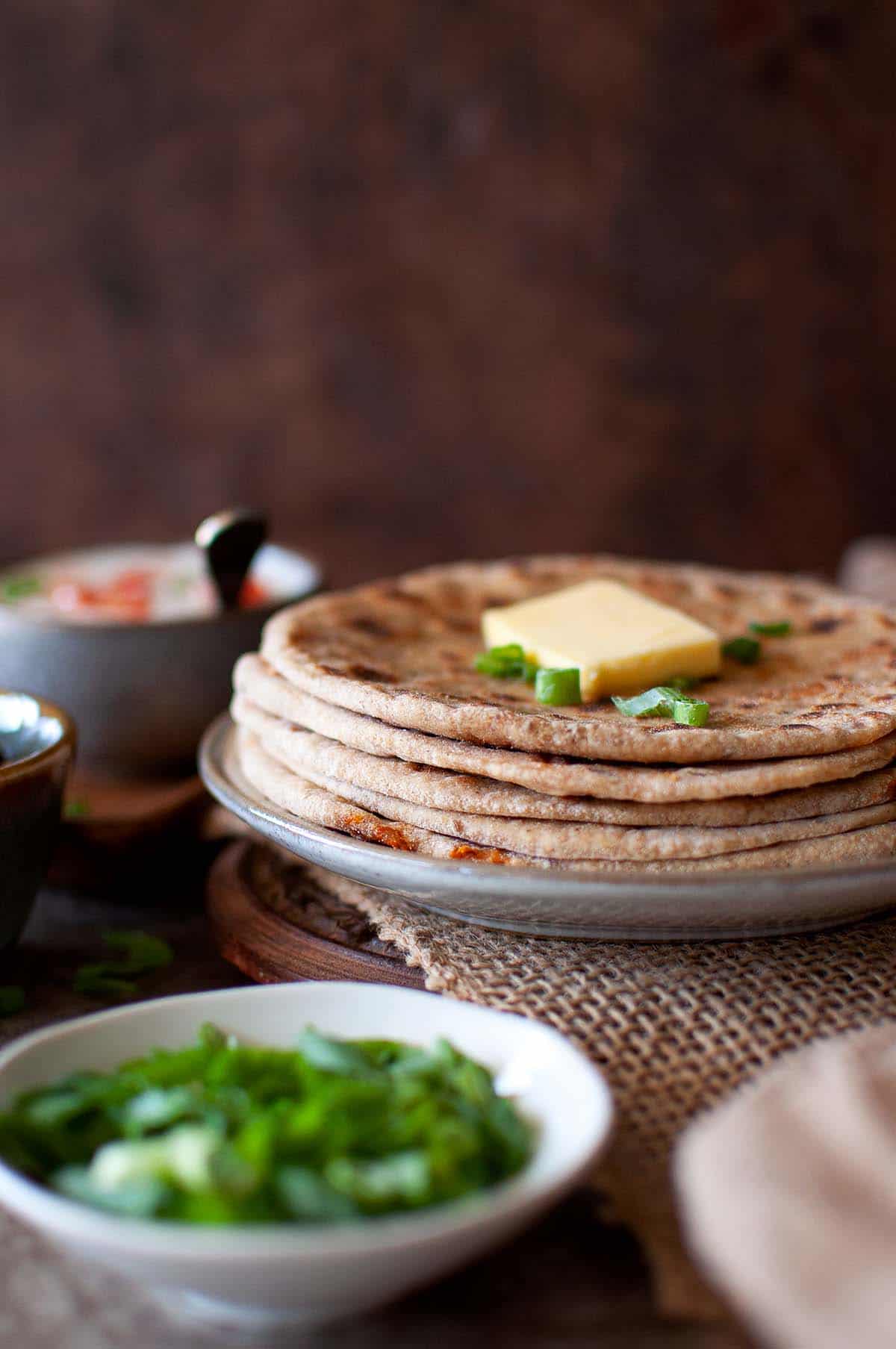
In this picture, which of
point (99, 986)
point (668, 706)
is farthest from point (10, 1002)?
point (668, 706)

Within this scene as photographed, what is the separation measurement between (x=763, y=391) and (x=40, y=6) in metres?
3.14

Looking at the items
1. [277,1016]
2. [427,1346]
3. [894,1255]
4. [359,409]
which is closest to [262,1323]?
[427,1346]

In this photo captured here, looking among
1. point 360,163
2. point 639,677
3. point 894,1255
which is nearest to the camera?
point 894,1255

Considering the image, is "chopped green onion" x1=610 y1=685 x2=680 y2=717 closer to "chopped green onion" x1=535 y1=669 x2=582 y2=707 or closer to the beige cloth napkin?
"chopped green onion" x1=535 y1=669 x2=582 y2=707

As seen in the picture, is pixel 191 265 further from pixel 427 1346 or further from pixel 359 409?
pixel 427 1346

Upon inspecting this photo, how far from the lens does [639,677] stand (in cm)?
184

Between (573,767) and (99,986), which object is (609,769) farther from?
(99,986)

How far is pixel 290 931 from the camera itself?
1.75 m

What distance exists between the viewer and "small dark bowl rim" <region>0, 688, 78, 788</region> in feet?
5.32

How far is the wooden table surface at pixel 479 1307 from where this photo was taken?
1.12m

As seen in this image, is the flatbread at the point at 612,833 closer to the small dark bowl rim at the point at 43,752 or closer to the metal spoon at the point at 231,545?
the small dark bowl rim at the point at 43,752

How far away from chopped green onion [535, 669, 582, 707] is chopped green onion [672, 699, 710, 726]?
0.59 ft

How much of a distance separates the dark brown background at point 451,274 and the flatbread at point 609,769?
3.84 meters

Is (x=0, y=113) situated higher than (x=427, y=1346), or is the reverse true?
(x=0, y=113)
